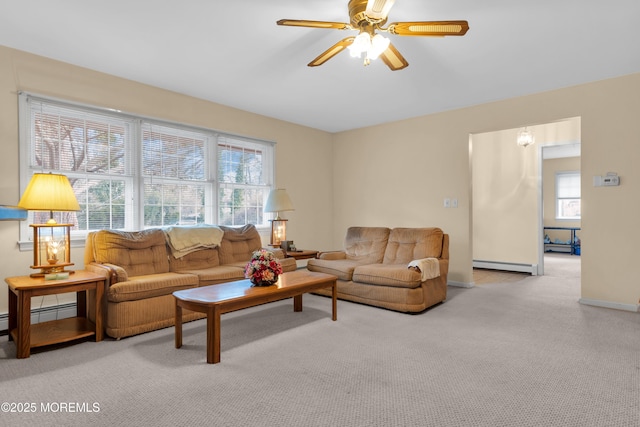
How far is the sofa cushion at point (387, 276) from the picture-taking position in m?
3.75

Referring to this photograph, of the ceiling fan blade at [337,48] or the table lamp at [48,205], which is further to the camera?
the table lamp at [48,205]

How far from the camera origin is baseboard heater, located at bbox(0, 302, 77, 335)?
10.5ft

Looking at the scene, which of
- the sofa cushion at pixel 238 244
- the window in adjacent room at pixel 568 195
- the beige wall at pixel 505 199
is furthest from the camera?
the window in adjacent room at pixel 568 195

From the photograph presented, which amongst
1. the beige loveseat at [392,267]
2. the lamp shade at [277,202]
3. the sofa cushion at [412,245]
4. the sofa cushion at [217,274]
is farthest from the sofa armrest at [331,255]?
the sofa cushion at [217,274]

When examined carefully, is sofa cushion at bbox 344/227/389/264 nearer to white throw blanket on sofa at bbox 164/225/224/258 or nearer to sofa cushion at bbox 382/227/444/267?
sofa cushion at bbox 382/227/444/267

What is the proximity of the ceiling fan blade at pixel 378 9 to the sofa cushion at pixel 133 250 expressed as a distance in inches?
119

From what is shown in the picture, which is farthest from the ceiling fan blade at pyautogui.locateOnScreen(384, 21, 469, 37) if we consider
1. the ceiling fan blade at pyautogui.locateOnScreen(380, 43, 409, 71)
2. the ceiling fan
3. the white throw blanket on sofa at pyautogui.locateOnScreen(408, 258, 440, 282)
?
the white throw blanket on sofa at pyautogui.locateOnScreen(408, 258, 440, 282)

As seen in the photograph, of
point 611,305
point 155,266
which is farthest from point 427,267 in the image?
point 155,266

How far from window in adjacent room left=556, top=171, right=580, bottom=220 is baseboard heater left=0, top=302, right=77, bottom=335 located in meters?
11.3

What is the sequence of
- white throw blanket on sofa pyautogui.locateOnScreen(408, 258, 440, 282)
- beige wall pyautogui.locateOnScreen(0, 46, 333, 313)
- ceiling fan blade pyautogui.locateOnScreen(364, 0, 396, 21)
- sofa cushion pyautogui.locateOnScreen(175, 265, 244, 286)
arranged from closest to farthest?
ceiling fan blade pyautogui.locateOnScreen(364, 0, 396, 21), beige wall pyautogui.locateOnScreen(0, 46, 333, 313), sofa cushion pyautogui.locateOnScreen(175, 265, 244, 286), white throw blanket on sofa pyautogui.locateOnScreen(408, 258, 440, 282)

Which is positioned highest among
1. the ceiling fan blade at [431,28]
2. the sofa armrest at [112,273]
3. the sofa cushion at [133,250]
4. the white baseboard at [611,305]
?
the ceiling fan blade at [431,28]

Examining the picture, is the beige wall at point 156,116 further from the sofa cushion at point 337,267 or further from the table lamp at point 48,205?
the sofa cushion at point 337,267

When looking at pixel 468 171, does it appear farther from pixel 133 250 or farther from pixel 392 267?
pixel 133 250

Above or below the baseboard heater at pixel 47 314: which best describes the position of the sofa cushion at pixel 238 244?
above
